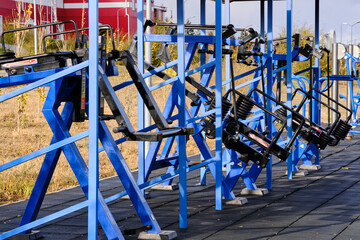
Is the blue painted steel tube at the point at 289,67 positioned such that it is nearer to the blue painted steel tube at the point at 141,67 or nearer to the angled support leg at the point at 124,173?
the blue painted steel tube at the point at 141,67

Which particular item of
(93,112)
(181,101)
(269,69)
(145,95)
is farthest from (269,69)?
(93,112)

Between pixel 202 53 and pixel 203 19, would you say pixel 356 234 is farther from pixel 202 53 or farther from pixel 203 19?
pixel 203 19

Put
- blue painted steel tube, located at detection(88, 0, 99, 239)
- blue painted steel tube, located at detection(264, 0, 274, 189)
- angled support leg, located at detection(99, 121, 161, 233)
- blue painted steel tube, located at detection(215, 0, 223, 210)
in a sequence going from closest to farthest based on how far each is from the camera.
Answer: blue painted steel tube, located at detection(88, 0, 99, 239) → angled support leg, located at detection(99, 121, 161, 233) → blue painted steel tube, located at detection(215, 0, 223, 210) → blue painted steel tube, located at detection(264, 0, 274, 189)

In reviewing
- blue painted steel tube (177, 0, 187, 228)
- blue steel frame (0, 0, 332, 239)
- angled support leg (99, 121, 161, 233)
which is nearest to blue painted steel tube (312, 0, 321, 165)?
blue steel frame (0, 0, 332, 239)

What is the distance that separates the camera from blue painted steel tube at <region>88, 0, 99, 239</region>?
3906mm

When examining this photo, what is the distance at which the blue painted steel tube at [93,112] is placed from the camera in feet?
12.8

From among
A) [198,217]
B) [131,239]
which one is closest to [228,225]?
[198,217]

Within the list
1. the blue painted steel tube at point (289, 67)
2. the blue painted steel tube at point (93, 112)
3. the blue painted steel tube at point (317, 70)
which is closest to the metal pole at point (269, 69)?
the blue painted steel tube at point (289, 67)

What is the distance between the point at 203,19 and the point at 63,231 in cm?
348

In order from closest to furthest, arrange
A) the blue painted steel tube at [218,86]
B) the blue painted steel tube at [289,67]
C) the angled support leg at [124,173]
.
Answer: the angled support leg at [124,173] < the blue painted steel tube at [218,86] < the blue painted steel tube at [289,67]

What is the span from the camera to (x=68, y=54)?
175 inches

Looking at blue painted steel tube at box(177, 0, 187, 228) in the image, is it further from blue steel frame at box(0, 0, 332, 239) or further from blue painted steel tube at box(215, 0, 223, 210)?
blue painted steel tube at box(215, 0, 223, 210)

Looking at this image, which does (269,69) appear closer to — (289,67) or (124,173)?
(289,67)

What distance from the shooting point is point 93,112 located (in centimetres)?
395
